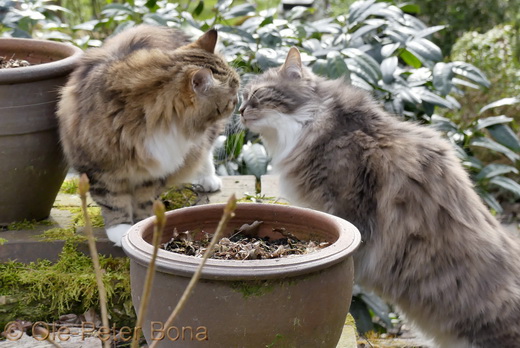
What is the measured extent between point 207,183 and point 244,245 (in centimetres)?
152

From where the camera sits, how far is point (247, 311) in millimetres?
1854

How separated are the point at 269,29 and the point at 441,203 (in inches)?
85.6

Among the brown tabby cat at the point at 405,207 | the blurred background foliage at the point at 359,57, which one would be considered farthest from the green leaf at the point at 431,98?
the brown tabby cat at the point at 405,207

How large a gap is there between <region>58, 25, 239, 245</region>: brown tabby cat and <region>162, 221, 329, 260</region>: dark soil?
0.65 m

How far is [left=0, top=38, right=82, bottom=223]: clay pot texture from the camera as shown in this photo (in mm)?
2912

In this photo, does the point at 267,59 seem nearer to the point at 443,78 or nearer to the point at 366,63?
the point at 366,63

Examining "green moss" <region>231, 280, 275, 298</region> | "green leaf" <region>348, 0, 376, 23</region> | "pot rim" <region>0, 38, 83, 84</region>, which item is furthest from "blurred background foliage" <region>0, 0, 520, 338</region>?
"green moss" <region>231, 280, 275, 298</region>

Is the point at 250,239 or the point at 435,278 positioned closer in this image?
the point at 250,239

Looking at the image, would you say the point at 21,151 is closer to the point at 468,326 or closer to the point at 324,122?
the point at 324,122

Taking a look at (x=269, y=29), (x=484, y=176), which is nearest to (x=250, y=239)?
(x=269, y=29)

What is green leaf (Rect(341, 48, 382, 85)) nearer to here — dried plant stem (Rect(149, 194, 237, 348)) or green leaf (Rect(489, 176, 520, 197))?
green leaf (Rect(489, 176, 520, 197))

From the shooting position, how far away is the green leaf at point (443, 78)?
439 cm

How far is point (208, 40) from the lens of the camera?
296 centimetres

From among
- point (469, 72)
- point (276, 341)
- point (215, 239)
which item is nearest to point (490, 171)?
point (469, 72)
